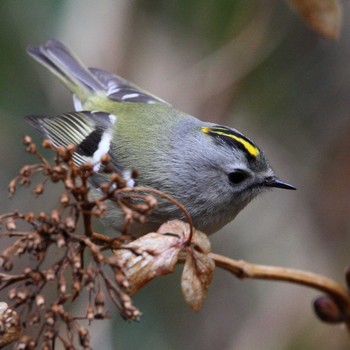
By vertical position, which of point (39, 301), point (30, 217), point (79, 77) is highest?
point (30, 217)

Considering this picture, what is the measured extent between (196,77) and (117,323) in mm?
1413

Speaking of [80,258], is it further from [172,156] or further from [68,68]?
[68,68]

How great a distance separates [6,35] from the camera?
4496 millimetres

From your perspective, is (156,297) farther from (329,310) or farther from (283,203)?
(329,310)

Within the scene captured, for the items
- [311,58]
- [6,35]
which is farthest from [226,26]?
[6,35]

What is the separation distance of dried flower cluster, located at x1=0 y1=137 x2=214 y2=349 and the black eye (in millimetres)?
975

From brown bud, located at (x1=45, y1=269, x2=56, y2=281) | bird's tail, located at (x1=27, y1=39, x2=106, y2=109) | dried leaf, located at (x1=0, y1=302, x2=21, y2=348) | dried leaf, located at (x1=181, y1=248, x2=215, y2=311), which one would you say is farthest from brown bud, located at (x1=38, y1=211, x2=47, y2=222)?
bird's tail, located at (x1=27, y1=39, x2=106, y2=109)

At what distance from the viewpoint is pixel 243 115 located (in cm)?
395

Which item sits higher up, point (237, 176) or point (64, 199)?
point (64, 199)

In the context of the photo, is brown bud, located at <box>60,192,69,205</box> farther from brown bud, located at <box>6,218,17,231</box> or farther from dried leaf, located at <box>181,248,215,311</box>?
dried leaf, located at <box>181,248,215,311</box>

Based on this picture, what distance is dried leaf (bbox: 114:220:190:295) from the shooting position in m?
1.58

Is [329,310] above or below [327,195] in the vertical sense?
above

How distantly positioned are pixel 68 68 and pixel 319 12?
1884 mm

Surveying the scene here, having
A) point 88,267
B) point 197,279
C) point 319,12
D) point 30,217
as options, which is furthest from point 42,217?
point 319,12
